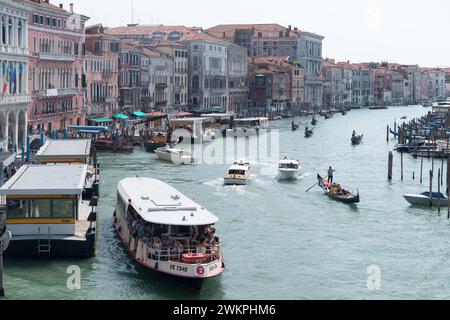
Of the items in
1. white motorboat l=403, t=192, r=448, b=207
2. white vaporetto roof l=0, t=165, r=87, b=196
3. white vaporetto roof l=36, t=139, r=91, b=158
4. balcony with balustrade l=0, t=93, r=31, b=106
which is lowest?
white motorboat l=403, t=192, r=448, b=207

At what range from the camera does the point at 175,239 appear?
13.8m

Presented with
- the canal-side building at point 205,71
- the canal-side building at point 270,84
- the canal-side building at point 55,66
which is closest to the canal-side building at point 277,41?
the canal-side building at point 270,84

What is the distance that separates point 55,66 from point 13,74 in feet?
31.7

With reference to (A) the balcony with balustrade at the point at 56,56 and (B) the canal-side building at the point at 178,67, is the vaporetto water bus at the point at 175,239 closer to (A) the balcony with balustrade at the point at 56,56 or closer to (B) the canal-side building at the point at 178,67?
(A) the balcony with balustrade at the point at 56,56

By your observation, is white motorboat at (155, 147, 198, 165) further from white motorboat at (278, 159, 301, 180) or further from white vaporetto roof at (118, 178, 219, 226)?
white vaporetto roof at (118, 178, 219, 226)

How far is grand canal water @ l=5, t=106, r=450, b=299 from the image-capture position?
44.2ft

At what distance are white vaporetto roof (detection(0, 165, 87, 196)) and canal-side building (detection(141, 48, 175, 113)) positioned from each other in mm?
34889

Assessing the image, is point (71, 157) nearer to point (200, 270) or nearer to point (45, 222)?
point (45, 222)

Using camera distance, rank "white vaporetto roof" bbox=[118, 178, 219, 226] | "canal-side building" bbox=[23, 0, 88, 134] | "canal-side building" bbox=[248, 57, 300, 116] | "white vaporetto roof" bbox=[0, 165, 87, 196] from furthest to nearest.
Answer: "canal-side building" bbox=[248, 57, 300, 116], "canal-side building" bbox=[23, 0, 88, 134], "white vaporetto roof" bbox=[0, 165, 87, 196], "white vaporetto roof" bbox=[118, 178, 219, 226]

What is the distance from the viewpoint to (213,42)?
6331 centimetres

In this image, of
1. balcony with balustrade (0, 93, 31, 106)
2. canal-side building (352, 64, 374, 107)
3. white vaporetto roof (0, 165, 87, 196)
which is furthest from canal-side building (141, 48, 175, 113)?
canal-side building (352, 64, 374, 107)

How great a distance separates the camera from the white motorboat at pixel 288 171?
26.8 metres

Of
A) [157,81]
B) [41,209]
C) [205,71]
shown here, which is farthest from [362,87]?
[41,209]

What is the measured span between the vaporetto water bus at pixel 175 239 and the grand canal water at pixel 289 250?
0.99 feet
